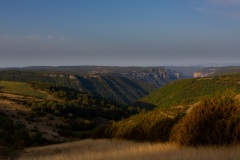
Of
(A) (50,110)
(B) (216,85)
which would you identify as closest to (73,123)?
(A) (50,110)

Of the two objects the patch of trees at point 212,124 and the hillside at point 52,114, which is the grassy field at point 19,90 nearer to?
the hillside at point 52,114

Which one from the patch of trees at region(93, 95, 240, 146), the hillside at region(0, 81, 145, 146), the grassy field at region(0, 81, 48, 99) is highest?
the patch of trees at region(93, 95, 240, 146)

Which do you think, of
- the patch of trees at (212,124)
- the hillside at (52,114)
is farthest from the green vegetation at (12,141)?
the hillside at (52,114)

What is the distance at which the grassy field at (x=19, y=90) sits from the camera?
154 metres

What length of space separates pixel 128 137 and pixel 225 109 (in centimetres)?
1047

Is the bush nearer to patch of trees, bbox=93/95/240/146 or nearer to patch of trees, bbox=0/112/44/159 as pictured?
patch of trees, bbox=93/95/240/146

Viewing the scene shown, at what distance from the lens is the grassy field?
154 meters

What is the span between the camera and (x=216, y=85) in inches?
7835

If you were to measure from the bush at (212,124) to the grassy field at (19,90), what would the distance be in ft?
475

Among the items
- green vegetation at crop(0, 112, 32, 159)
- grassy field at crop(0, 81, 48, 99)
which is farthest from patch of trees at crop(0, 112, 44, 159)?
grassy field at crop(0, 81, 48, 99)

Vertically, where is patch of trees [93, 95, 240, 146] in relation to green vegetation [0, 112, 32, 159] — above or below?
above

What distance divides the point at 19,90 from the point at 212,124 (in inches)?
6273

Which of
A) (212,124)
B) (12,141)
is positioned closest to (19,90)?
(12,141)

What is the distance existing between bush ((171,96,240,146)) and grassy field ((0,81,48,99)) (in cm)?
14488
